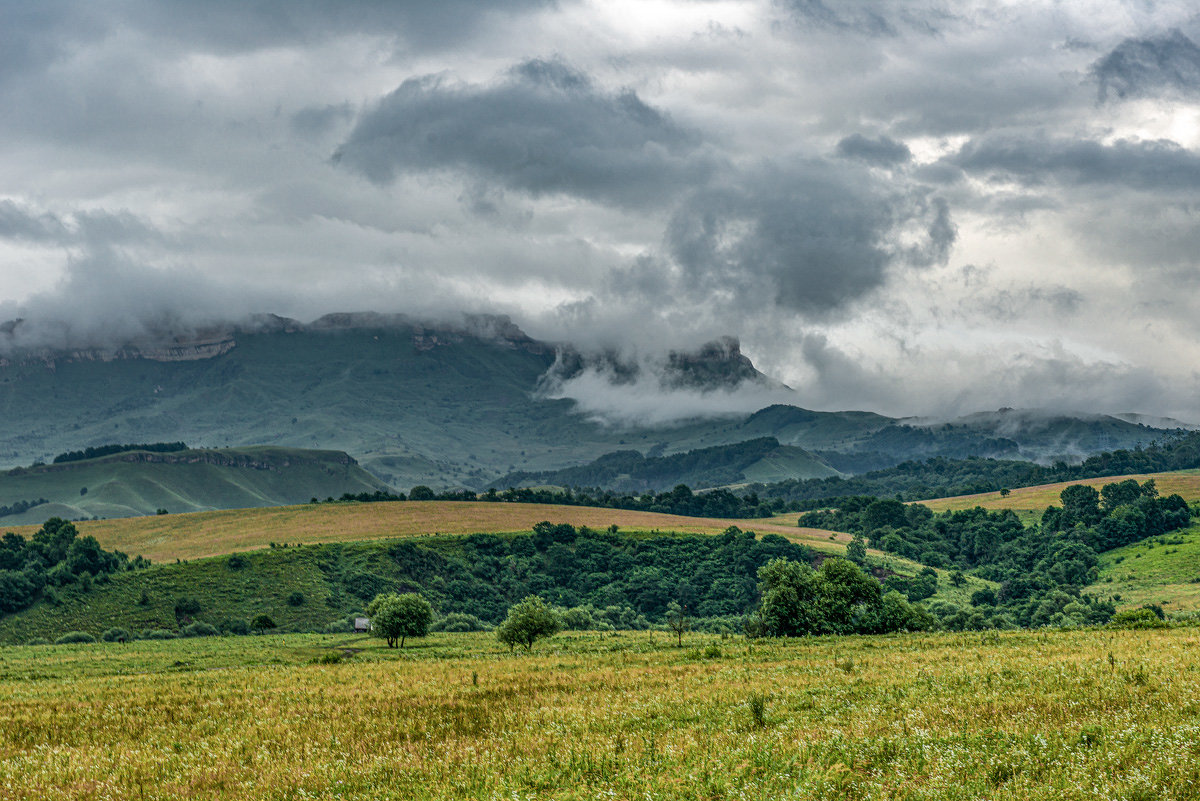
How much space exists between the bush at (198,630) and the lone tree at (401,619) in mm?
59677

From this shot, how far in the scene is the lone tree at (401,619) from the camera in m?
89.7

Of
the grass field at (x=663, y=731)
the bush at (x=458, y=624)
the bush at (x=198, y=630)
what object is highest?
the grass field at (x=663, y=731)

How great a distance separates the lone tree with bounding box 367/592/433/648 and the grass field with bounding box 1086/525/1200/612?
12190cm

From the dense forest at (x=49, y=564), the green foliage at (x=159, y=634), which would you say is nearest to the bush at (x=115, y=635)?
the green foliage at (x=159, y=634)

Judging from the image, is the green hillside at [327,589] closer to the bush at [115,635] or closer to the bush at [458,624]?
the bush at [115,635]

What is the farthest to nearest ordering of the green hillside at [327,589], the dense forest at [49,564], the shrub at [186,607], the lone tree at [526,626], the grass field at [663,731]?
the dense forest at [49,564], the shrub at [186,607], the green hillside at [327,589], the lone tree at [526,626], the grass field at [663,731]

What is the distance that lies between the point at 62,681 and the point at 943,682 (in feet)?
195

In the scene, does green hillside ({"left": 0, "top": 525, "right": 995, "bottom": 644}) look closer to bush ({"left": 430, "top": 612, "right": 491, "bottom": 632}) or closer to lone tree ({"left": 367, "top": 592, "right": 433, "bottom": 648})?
bush ({"left": 430, "top": 612, "right": 491, "bottom": 632})

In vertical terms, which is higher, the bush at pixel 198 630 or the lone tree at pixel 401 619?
the lone tree at pixel 401 619

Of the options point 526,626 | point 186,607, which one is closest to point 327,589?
point 186,607

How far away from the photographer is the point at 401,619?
90000mm

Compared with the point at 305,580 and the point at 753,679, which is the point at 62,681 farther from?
the point at 305,580

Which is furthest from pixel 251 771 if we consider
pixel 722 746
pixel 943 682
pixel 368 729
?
pixel 943 682

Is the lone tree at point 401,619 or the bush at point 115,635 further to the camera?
the bush at point 115,635
